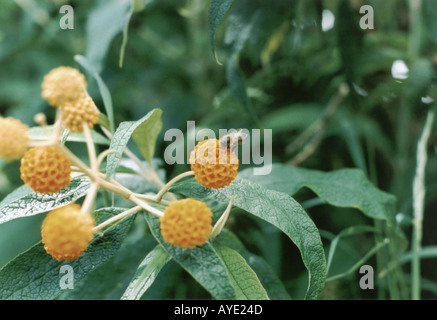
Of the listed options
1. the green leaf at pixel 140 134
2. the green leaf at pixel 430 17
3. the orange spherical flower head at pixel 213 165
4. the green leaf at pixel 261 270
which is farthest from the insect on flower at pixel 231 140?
the green leaf at pixel 430 17

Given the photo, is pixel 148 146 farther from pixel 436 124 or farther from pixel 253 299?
pixel 436 124

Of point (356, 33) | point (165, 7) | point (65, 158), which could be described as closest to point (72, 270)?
point (65, 158)

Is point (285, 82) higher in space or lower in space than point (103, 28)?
lower

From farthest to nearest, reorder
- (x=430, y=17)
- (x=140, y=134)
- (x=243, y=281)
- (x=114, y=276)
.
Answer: (x=430, y=17), (x=114, y=276), (x=140, y=134), (x=243, y=281)

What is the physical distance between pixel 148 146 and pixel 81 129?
20cm

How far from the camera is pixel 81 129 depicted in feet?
1.88

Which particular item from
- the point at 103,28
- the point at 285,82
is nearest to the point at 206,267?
the point at 103,28

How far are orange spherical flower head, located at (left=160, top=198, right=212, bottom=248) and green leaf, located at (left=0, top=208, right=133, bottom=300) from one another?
0.16 m

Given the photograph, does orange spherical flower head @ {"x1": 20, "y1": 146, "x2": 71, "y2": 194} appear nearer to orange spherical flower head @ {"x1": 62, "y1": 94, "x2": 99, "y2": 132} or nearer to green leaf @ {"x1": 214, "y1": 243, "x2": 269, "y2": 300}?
orange spherical flower head @ {"x1": 62, "y1": 94, "x2": 99, "y2": 132}

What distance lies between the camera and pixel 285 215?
62 cm

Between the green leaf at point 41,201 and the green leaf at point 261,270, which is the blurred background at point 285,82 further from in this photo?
the green leaf at point 41,201

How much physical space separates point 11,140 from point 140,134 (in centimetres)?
26

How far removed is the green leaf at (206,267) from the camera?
0.53 m

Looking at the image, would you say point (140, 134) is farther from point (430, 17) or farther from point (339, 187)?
point (430, 17)
